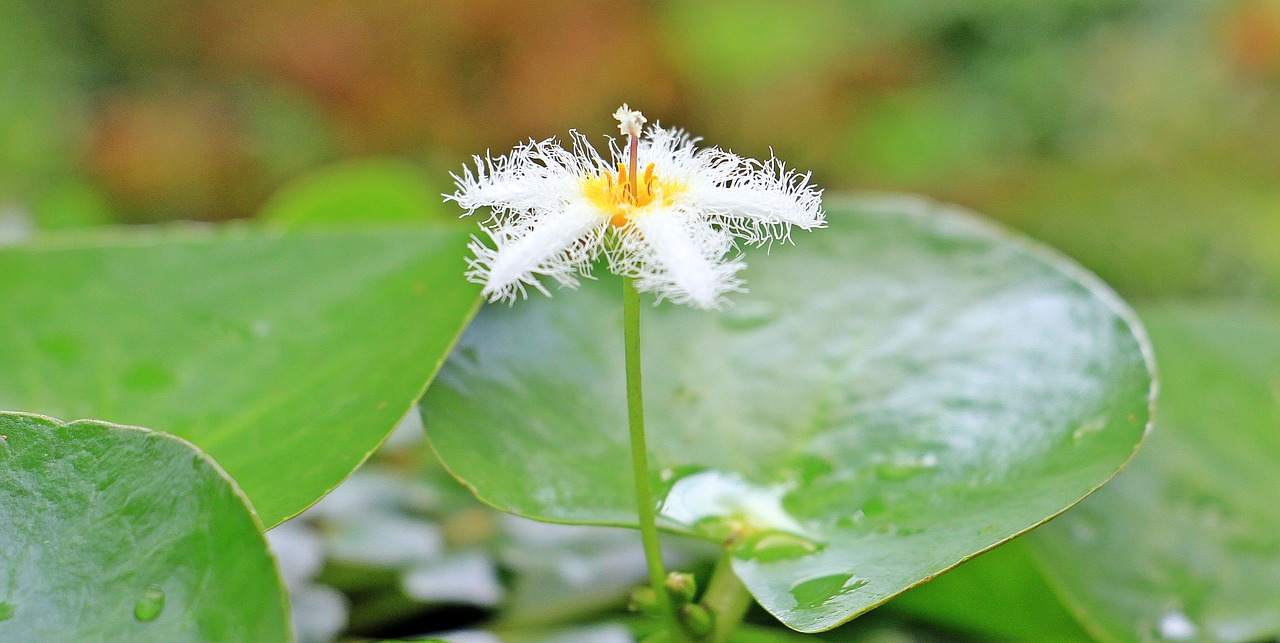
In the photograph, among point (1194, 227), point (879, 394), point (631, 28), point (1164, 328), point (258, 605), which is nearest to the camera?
point (258, 605)

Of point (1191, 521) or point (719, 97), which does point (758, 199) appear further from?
point (719, 97)


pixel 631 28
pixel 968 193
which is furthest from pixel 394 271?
pixel 631 28

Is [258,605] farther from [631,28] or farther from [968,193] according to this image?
[631,28]

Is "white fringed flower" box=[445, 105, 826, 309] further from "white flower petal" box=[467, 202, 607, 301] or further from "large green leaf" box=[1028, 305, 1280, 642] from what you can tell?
"large green leaf" box=[1028, 305, 1280, 642]

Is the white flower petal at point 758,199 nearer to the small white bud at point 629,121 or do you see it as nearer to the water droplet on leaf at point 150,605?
the small white bud at point 629,121

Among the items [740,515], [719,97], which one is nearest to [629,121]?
[740,515]
